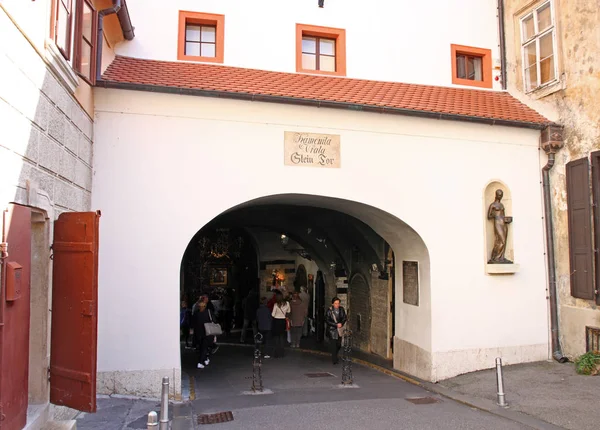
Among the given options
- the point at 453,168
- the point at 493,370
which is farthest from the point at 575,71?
the point at 493,370

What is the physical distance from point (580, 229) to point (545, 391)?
329 cm

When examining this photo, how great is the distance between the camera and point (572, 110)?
398 inches

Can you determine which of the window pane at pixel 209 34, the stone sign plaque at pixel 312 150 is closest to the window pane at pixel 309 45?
the window pane at pixel 209 34

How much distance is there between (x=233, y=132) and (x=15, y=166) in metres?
4.55

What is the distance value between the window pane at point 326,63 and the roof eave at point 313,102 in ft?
6.74

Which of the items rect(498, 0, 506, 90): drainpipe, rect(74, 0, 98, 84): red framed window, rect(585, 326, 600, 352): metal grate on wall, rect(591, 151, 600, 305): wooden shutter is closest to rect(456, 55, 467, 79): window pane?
rect(498, 0, 506, 90): drainpipe

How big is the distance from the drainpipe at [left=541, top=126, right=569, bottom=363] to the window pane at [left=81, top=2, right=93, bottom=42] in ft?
27.6

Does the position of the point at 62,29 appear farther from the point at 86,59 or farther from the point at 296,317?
the point at 296,317

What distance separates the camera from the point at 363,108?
9258 mm

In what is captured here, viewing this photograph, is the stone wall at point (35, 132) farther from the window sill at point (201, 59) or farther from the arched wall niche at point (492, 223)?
the arched wall niche at point (492, 223)

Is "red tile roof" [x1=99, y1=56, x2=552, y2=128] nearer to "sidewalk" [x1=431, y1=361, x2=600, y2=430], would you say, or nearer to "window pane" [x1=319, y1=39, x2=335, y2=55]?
"window pane" [x1=319, y1=39, x2=335, y2=55]

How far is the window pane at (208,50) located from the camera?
34.0ft

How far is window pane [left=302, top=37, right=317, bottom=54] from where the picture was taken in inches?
429

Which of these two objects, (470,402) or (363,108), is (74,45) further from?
(470,402)
